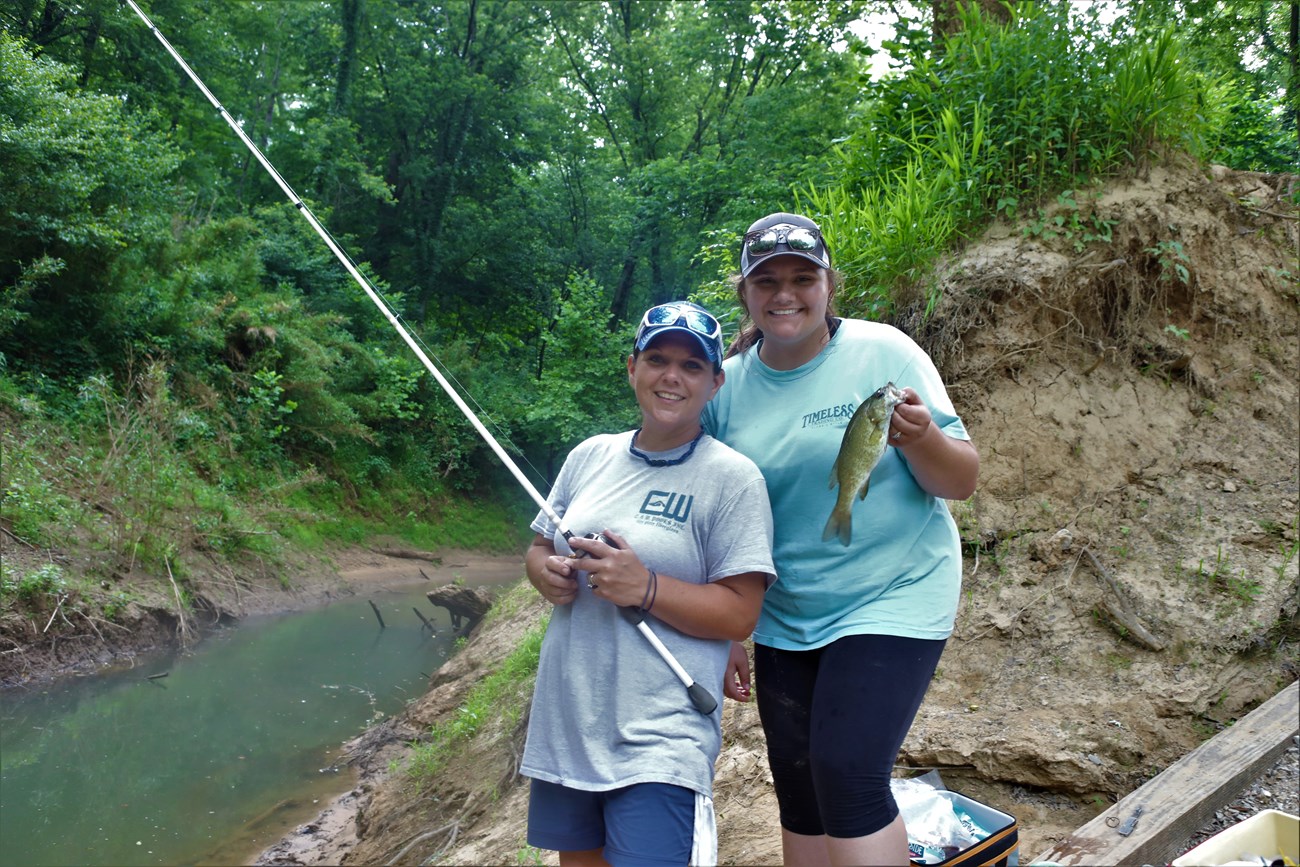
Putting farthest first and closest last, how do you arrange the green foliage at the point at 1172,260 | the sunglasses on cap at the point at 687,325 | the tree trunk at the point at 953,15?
the tree trunk at the point at 953,15 < the green foliage at the point at 1172,260 < the sunglasses on cap at the point at 687,325

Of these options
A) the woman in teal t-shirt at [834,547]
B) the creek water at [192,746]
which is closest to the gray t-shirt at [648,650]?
the woman in teal t-shirt at [834,547]

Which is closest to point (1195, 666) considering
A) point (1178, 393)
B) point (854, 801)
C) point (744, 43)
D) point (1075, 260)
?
point (1178, 393)

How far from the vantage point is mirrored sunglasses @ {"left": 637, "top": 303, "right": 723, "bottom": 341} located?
208 cm

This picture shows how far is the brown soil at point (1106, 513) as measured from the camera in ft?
11.2

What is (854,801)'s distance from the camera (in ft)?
6.03

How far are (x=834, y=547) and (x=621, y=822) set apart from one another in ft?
2.39

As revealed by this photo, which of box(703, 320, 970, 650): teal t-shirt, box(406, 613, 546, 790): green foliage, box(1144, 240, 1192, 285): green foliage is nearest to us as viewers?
box(703, 320, 970, 650): teal t-shirt

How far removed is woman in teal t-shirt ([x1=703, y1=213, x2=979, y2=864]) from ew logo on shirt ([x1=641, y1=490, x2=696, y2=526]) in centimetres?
23

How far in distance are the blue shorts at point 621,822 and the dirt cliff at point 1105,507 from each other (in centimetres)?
162

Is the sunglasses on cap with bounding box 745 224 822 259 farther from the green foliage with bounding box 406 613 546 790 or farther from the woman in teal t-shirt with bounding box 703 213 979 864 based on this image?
the green foliage with bounding box 406 613 546 790

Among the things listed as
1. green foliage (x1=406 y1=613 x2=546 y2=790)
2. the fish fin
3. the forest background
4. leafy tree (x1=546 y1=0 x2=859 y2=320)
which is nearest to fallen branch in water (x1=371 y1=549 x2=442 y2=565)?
the forest background

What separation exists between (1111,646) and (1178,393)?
1581 millimetres

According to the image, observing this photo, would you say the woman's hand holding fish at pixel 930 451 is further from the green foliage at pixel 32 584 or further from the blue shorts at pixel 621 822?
the green foliage at pixel 32 584

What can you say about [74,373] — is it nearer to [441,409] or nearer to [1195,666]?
[1195,666]
